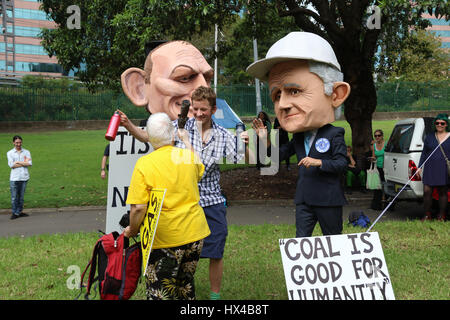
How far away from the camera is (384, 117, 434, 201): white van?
25.7 feet

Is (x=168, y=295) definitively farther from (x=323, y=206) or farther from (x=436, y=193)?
(x=436, y=193)

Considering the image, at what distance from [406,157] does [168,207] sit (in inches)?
242

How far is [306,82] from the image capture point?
3.81m

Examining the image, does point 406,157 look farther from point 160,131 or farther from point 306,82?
point 160,131

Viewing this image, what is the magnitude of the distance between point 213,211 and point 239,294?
1111 millimetres

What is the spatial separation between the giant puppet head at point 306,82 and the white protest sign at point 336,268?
1.06 meters

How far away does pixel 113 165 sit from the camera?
4414mm

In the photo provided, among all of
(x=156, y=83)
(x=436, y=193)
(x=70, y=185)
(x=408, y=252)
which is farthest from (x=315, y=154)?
(x=70, y=185)

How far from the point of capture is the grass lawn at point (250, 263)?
14.5ft

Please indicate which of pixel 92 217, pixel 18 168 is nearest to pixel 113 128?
pixel 92 217

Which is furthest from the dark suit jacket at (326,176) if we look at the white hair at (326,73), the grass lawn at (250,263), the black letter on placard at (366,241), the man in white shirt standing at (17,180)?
the man in white shirt standing at (17,180)

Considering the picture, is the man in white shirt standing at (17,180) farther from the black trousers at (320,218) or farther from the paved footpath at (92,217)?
the black trousers at (320,218)

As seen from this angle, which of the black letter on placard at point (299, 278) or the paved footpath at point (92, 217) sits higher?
the black letter on placard at point (299, 278)

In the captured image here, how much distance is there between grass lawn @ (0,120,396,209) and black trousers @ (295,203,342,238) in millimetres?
6902
